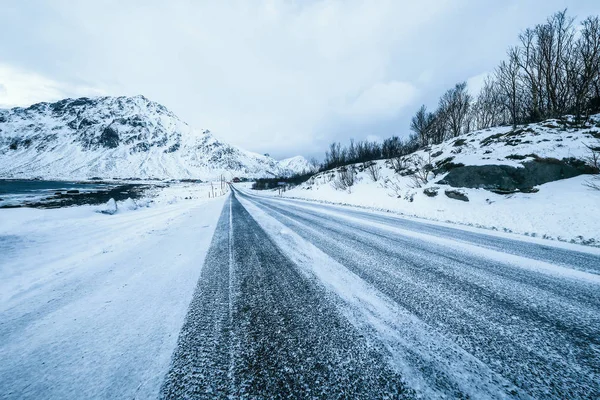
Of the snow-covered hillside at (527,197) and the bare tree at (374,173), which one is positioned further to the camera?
the bare tree at (374,173)

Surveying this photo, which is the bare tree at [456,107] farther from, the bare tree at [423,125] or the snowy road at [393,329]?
the snowy road at [393,329]

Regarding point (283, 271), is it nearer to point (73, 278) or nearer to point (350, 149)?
point (73, 278)

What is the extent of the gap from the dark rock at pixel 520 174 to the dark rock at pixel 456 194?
81 cm

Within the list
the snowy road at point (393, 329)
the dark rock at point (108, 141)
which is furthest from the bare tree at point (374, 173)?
the dark rock at point (108, 141)

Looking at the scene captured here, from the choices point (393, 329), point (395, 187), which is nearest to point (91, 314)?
point (393, 329)

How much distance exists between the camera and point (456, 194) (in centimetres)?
1026

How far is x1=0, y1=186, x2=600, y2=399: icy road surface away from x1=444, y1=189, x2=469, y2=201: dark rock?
6.87 meters

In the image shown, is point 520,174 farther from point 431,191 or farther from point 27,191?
point 27,191

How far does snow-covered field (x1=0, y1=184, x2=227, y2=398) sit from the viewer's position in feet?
4.41

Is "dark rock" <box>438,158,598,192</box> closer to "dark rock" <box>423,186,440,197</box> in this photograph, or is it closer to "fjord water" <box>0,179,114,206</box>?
"dark rock" <box>423,186,440,197</box>

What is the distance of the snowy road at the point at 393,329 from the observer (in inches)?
49.1

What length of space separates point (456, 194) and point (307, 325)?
11.4 meters

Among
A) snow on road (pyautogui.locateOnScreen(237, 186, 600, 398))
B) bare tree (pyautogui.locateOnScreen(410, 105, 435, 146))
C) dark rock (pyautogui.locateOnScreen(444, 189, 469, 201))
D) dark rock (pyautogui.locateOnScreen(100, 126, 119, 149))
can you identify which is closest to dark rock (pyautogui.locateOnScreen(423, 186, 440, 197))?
dark rock (pyautogui.locateOnScreen(444, 189, 469, 201))

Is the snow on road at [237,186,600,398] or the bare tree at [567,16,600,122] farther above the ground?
the bare tree at [567,16,600,122]
